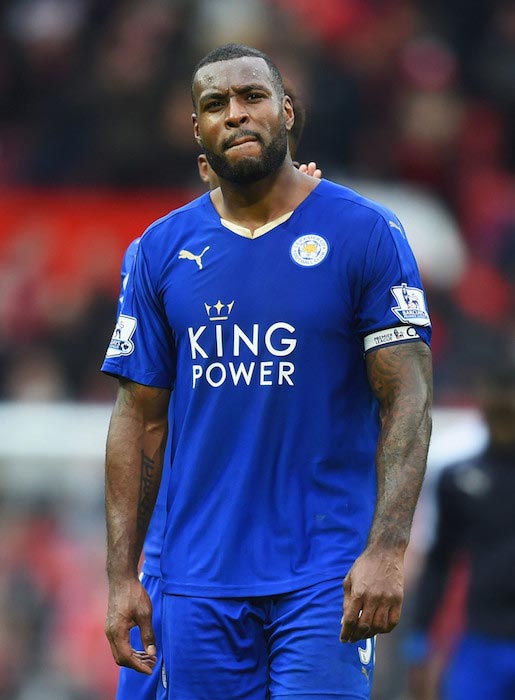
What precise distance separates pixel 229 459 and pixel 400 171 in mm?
7654

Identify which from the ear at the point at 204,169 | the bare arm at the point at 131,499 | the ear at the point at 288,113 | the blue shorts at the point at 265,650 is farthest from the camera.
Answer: the ear at the point at 204,169

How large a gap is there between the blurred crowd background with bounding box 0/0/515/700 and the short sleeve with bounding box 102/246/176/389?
15.1 ft

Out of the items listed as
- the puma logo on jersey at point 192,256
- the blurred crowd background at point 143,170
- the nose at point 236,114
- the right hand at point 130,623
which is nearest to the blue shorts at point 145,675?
the right hand at point 130,623

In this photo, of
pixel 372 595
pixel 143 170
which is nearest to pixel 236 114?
pixel 372 595

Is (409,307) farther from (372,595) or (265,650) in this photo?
(265,650)

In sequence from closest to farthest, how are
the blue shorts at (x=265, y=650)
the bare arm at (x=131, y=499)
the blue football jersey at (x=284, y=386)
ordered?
the blue shorts at (x=265, y=650) → the blue football jersey at (x=284, y=386) → the bare arm at (x=131, y=499)

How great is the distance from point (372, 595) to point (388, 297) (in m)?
0.82

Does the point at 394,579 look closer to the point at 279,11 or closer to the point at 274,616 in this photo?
the point at 274,616

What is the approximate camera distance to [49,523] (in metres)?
9.48

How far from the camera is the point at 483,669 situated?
7.15 meters

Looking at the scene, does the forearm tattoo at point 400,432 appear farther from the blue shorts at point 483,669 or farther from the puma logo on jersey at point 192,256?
the blue shorts at point 483,669

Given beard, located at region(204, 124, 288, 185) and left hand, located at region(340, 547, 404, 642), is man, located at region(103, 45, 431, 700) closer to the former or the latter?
beard, located at region(204, 124, 288, 185)

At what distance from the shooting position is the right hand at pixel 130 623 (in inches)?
173

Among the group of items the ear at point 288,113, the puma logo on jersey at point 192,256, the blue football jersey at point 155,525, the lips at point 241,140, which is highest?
the ear at point 288,113
